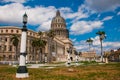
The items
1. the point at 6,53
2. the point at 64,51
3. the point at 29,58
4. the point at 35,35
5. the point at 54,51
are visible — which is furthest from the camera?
the point at 64,51

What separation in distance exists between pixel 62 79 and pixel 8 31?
89.6 metres

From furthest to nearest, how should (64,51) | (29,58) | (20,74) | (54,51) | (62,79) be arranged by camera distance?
(64,51)
(54,51)
(29,58)
(20,74)
(62,79)

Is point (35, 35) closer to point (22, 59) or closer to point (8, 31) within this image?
point (8, 31)

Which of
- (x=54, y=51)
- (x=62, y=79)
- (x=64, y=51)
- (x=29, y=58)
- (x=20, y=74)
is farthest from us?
(x=64, y=51)

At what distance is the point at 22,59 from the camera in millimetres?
24219

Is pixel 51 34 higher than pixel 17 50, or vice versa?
pixel 51 34

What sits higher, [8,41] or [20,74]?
[8,41]

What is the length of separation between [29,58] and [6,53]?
547 inches

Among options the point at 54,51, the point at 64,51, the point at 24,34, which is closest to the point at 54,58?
the point at 54,51

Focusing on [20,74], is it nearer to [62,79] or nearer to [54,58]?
[62,79]

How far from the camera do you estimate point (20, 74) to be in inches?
930

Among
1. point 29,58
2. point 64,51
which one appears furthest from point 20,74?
point 64,51

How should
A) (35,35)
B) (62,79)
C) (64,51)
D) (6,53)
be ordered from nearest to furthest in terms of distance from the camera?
(62,79) < (6,53) < (35,35) < (64,51)

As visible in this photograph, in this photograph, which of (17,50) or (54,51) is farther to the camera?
(54,51)
